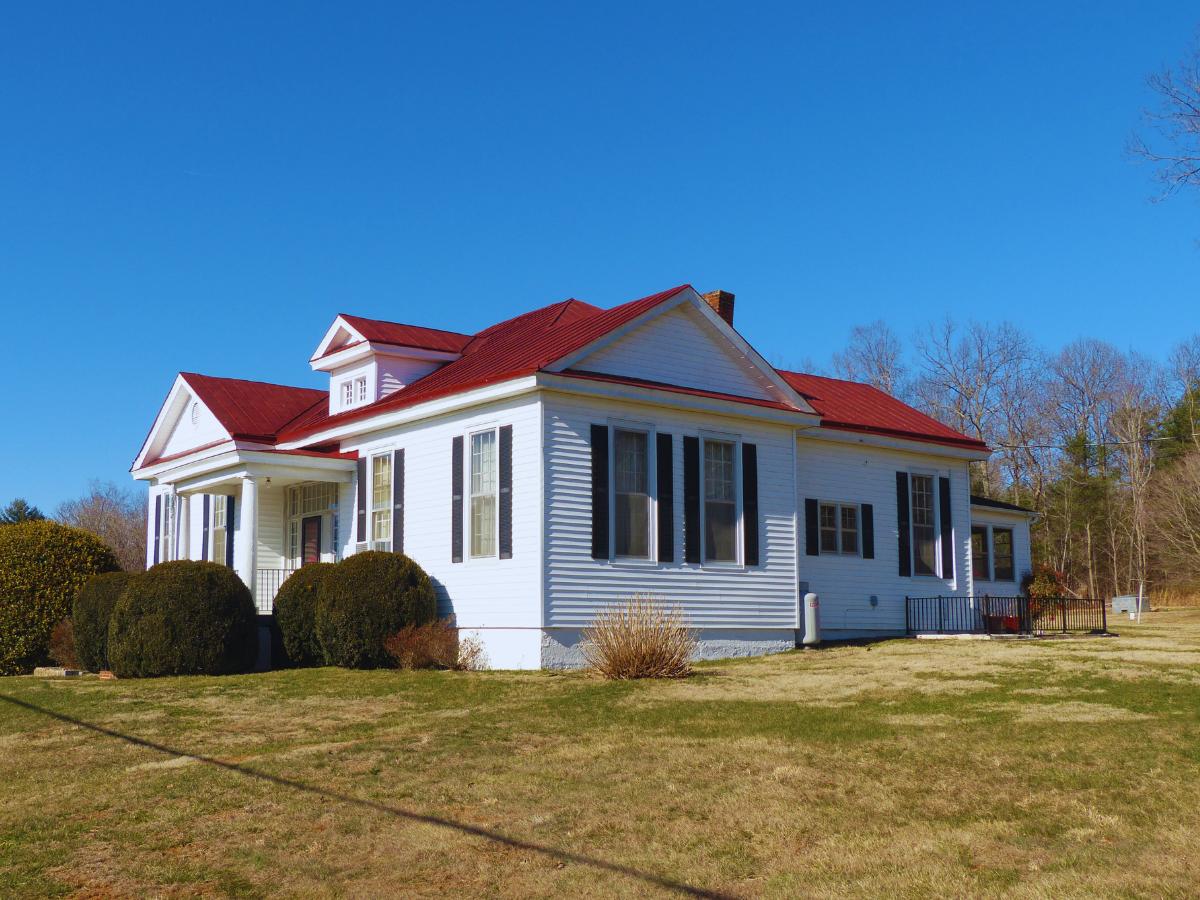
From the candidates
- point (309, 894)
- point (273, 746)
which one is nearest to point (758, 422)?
point (273, 746)

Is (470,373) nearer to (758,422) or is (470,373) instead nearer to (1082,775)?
(758,422)

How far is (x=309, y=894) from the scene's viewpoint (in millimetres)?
6930

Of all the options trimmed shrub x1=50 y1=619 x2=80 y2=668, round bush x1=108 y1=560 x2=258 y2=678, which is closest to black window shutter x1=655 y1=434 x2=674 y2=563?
round bush x1=108 y1=560 x2=258 y2=678

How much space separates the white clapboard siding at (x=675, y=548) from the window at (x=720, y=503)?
0.91 ft

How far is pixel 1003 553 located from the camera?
91.7ft

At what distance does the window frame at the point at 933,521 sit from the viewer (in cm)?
2455

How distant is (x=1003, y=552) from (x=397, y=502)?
14.9m

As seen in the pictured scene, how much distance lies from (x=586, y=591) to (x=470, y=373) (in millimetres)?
4878

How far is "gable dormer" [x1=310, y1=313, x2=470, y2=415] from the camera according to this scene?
910 inches

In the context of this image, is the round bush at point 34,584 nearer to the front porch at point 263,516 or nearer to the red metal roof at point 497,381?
the front porch at point 263,516

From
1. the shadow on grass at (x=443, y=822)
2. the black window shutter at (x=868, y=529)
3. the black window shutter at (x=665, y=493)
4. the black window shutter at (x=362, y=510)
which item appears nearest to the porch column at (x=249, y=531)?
the black window shutter at (x=362, y=510)

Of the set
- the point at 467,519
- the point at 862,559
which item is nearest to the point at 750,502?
the point at 862,559

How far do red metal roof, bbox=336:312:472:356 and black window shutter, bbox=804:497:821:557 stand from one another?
7.63 meters

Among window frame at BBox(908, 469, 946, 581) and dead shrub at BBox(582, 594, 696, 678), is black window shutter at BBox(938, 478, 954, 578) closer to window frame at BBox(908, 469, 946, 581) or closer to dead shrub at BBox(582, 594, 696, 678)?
window frame at BBox(908, 469, 946, 581)
